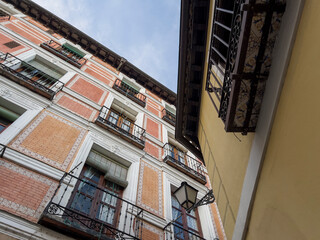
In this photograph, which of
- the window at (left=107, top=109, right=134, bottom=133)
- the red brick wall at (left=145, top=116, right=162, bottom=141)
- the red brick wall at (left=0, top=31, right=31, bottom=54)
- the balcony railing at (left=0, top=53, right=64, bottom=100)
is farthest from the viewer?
the red brick wall at (left=145, top=116, right=162, bottom=141)

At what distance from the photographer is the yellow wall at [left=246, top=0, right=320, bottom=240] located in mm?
1994

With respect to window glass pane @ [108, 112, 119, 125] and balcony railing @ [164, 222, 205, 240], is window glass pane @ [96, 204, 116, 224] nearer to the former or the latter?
balcony railing @ [164, 222, 205, 240]

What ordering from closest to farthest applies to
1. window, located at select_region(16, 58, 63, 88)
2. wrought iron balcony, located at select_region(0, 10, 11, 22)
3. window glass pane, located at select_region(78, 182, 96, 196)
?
window glass pane, located at select_region(78, 182, 96, 196), window, located at select_region(16, 58, 63, 88), wrought iron balcony, located at select_region(0, 10, 11, 22)

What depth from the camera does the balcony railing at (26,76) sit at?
315 inches

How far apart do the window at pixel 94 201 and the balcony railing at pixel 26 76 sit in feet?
11.9

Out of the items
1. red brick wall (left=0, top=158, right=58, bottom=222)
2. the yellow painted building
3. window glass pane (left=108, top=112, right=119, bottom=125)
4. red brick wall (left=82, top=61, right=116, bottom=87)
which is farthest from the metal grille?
the yellow painted building

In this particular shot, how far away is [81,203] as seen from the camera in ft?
19.7

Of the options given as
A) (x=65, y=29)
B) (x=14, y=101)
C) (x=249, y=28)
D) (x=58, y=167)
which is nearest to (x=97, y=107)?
(x=14, y=101)

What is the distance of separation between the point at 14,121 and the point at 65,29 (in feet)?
41.6

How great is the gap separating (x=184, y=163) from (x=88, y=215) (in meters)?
7.32

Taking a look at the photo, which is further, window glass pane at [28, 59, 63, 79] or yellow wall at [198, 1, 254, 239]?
window glass pane at [28, 59, 63, 79]

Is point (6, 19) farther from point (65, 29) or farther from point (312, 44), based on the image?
point (312, 44)

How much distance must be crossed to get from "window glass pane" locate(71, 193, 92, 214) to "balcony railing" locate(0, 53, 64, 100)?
418 centimetres

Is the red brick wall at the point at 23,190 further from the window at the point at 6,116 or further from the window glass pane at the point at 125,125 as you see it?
the window glass pane at the point at 125,125
